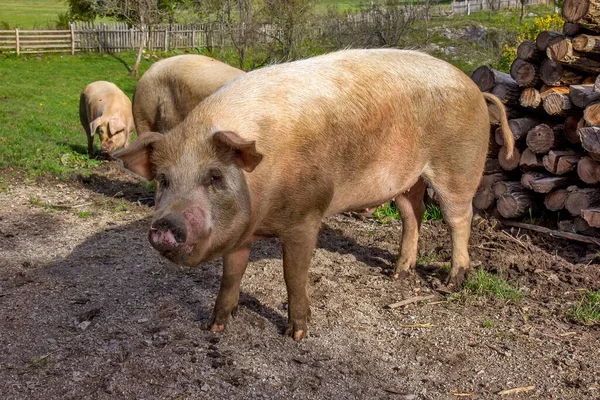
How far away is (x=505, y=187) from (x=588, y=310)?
6.51 ft

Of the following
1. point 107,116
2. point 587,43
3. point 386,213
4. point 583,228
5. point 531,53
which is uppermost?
point 587,43

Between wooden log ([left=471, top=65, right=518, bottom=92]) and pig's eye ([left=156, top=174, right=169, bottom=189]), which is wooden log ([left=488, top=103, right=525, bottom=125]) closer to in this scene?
wooden log ([left=471, top=65, right=518, bottom=92])

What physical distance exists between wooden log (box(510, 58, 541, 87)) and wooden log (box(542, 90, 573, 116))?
0.77ft

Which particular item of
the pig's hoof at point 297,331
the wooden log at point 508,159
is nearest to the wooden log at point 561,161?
the wooden log at point 508,159

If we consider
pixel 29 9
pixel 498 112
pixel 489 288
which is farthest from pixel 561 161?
pixel 29 9

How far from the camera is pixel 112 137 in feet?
33.6

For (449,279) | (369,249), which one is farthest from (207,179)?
(369,249)

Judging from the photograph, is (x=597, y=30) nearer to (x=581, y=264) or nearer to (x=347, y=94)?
(x=581, y=264)

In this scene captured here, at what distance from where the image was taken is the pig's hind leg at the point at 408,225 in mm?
5516

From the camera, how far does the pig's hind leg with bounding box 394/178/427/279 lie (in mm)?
5516

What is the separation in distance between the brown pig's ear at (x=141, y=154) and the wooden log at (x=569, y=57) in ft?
12.7

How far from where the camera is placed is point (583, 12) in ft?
18.4

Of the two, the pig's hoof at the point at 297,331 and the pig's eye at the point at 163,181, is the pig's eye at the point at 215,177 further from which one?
the pig's hoof at the point at 297,331

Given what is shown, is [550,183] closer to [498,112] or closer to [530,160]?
[530,160]
